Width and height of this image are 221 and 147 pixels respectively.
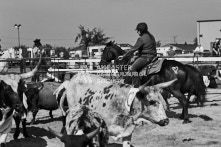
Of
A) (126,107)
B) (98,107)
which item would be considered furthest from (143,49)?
(126,107)

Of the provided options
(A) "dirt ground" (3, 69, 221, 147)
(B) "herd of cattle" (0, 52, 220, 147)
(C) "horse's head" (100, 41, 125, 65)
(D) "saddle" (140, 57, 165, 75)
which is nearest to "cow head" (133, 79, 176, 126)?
(B) "herd of cattle" (0, 52, 220, 147)

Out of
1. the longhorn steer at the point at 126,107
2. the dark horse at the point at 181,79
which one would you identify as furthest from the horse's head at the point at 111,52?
the longhorn steer at the point at 126,107

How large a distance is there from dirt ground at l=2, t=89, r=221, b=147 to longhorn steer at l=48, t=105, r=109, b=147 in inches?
93.1

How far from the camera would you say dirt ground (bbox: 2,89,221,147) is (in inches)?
328

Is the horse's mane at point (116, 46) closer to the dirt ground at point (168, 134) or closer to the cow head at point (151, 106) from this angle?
the dirt ground at point (168, 134)

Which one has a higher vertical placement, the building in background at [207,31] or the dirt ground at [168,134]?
the building in background at [207,31]

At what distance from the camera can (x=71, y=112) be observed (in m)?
5.82

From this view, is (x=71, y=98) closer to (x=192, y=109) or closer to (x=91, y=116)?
(x=91, y=116)

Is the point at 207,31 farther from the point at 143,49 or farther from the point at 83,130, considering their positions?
the point at 83,130

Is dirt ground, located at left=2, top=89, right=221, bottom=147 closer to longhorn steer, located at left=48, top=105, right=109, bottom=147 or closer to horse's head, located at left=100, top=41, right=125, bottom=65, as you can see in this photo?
longhorn steer, located at left=48, top=105, right=109, bottom=147

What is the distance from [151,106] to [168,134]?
3.05m

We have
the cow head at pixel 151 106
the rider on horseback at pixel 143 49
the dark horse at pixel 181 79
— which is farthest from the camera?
the dark horse at pixel 181 79

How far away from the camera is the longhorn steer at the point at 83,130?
4.59 m

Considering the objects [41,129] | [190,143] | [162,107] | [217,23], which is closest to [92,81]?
[162,107]
